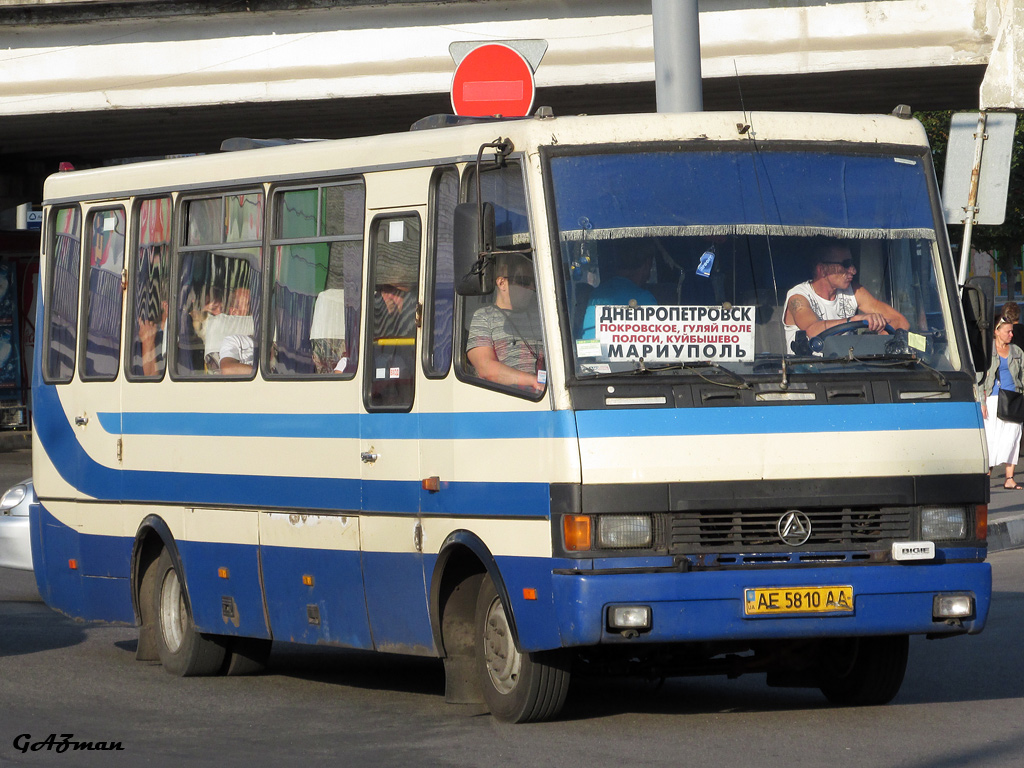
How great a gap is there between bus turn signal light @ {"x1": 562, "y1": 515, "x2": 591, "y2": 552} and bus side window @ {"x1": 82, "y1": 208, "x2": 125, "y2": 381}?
14.4ft

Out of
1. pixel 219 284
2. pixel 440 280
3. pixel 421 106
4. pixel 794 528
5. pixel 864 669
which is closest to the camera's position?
pixel 794 528

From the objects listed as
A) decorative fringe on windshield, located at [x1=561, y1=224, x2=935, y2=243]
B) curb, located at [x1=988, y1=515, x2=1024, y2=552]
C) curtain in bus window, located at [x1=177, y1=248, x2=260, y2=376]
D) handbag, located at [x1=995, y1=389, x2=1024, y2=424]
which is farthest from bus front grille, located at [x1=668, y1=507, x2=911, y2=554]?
handbag, located at [x1=995, y1=389, x2=1024, y2=424]

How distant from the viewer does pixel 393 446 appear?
8.95 metres

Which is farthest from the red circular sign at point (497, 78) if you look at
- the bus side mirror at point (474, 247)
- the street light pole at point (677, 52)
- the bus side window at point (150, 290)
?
the bus side mirror at point (474, 247)

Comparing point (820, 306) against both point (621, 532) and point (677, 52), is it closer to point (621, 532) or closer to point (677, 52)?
point (621, 532)

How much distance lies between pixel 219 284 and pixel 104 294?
4.56 feet

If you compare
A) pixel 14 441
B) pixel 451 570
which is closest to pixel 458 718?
pixel 451 570

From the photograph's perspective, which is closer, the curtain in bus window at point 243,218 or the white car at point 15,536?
the curtain in bus window at point 243,218

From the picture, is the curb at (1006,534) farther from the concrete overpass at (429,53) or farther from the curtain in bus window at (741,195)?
the curtain in bus window at (741,195)

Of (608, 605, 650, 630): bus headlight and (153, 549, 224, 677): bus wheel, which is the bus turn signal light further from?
(153, 549, 224, 677): bus wheel

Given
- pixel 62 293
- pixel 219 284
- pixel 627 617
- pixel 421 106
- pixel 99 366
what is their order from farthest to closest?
pixel 421 106
pixel 62 293
pixel 99 366
pixel 219 284
pixel 627 617

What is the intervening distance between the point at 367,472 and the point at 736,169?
2.32 meters

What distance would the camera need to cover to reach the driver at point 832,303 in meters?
8.11

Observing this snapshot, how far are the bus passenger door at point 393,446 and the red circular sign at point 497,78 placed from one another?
340 cm
